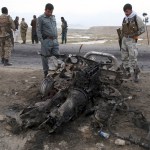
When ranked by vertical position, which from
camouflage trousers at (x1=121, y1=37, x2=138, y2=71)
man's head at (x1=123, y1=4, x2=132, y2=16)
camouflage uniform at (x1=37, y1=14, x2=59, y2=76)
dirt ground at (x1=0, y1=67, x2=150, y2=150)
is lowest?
dirt ground at (x1=0, y1=67, x2=150, y2=150)

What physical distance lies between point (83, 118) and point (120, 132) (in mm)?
744

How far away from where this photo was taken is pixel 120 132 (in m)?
6.29

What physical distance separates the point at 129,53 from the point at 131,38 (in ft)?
1.21

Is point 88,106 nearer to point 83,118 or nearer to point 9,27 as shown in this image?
point 83,118

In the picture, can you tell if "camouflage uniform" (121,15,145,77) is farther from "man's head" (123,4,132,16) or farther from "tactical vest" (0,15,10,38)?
"tactical vest" (0,15,10,38)

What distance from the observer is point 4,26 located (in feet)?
38.1

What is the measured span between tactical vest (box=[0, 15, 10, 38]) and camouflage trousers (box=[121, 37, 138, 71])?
13.1 ft

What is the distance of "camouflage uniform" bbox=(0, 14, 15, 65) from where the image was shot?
37.9 ft

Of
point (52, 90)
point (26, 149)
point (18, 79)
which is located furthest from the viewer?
point (18, 79)

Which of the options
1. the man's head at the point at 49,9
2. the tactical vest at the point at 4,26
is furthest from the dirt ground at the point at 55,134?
the tactical vest at the point at 4,26

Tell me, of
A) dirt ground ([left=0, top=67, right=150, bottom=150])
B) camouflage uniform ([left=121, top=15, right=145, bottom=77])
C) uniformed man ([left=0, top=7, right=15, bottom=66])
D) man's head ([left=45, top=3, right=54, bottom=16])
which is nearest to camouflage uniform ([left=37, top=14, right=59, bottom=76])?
man's head ([left=45, top=3, right=54, bottom=16])

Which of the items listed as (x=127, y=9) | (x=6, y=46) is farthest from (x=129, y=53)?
(x=6, y=46)

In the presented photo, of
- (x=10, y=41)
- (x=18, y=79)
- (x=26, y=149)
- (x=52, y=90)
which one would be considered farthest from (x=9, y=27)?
(x=26, y=149)

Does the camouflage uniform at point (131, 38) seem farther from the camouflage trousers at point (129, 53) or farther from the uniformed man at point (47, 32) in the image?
the uniformed man at point (47, 32)
